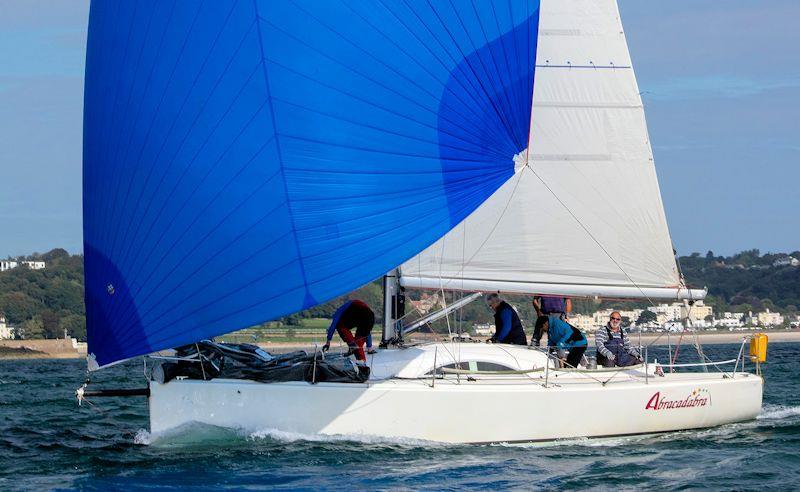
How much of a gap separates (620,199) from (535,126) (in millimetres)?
1184

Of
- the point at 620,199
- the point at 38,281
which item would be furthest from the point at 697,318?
the point at 620,199

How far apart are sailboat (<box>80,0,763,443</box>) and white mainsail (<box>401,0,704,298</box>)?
0.92 metres

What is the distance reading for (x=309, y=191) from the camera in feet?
33.3

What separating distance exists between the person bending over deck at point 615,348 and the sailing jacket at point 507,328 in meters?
0.82

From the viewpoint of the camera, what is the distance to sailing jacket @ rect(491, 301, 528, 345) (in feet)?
42.7

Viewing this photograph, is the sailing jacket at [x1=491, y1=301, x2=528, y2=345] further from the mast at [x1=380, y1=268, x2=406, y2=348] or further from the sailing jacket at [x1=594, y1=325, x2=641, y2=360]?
the mast at [x1=380, y1=268, x2=406, y2=348]

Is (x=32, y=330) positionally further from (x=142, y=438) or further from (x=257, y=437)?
(x=257, y=437)

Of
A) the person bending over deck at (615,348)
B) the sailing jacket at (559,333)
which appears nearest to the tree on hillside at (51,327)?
the person bending over deck at (615,348)

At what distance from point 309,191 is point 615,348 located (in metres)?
4.42

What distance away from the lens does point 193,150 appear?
1034cm

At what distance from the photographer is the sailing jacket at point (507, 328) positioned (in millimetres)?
13000

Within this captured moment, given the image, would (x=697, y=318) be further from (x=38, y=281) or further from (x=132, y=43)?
(x=132, y=43)

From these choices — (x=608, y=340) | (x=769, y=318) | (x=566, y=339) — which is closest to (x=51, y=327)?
(x=769, y=318)

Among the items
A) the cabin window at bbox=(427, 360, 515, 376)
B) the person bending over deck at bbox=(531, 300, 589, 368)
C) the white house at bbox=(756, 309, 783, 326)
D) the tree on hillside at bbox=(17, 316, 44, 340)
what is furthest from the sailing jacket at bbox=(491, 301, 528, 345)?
the tree on hillside at bbox=(17, 316, 44, 340)
